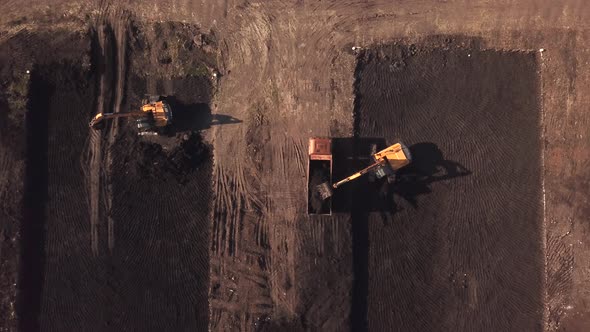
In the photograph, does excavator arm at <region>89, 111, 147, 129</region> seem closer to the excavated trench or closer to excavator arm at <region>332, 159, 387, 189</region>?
the excavated trench

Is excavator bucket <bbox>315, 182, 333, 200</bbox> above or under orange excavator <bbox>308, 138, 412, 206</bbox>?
under


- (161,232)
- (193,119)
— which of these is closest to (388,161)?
(193,119)

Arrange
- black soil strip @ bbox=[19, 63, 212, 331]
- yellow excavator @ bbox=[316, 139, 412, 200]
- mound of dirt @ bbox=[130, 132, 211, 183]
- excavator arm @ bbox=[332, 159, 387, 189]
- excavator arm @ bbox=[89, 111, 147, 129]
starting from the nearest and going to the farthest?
excavator arm @ bbox=[332, 159, 387, 189] < yellow excavator @ bbox=[316, 139, 412, 200] < excavator arm @ bbox=[89, 111, 147, 129] < black soil strip @ bbox=[19, 63, 212, 331] < mound of dirt @ bbox=[130, 132, 211, 183]

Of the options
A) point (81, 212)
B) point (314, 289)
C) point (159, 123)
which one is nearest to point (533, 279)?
point (314, 289)

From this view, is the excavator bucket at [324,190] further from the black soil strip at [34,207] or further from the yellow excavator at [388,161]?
the black soil strip at [34,207]

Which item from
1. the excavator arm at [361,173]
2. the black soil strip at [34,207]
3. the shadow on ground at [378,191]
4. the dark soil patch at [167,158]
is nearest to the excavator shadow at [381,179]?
the shadow on ground at [378,191]

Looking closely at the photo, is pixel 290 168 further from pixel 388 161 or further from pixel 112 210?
pixel 112 210

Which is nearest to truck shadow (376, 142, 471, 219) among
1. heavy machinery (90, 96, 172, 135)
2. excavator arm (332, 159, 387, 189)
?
excavator arm (332, 159, 387, 189)
